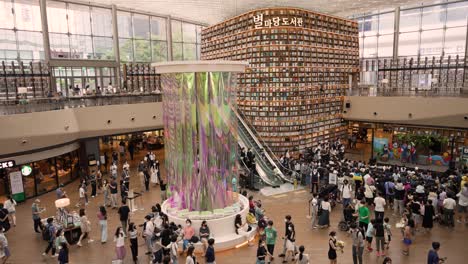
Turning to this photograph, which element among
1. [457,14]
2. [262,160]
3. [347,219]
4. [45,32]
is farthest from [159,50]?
[347,219]

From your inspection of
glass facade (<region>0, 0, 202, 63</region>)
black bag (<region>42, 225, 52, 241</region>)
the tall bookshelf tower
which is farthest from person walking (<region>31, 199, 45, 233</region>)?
glass facade (<region>0, 0, 202, 63</region>)

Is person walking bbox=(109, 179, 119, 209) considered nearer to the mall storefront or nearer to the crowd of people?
the crowd of people

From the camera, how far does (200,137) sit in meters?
10.2

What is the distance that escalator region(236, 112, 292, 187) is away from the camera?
50.7 ft

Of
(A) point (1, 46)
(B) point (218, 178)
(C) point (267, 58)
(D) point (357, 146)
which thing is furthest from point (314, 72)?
(A) point (1, 46)

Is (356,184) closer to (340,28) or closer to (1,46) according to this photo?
(340,28)

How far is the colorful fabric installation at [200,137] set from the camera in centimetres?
1012

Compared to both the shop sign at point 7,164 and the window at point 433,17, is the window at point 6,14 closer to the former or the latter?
the shop sign at point 7,164

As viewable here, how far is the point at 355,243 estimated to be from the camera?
8.02 meters

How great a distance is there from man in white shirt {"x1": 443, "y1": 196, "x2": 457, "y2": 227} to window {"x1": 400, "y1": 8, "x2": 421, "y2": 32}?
19.3m

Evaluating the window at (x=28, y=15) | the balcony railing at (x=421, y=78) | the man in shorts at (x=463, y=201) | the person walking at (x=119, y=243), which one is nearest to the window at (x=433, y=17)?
the balcony railing at (x=421, y=78)

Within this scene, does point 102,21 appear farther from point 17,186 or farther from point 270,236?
point 270,236

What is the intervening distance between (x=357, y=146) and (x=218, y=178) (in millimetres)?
15661

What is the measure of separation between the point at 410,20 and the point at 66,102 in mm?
23861
